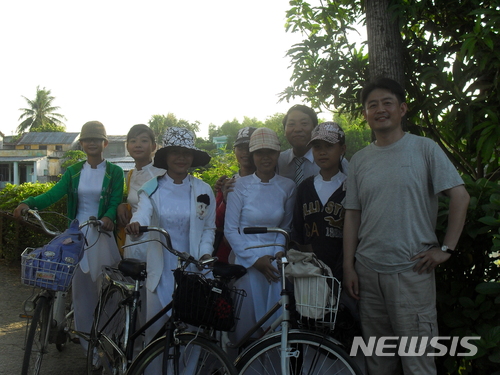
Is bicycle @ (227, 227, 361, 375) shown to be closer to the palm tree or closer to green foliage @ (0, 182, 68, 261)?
green foliage @ (0, 182, 68, 261)

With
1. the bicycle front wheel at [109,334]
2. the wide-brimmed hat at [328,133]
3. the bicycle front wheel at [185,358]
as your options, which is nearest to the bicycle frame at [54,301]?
the bicycle front wheel at [109,334]

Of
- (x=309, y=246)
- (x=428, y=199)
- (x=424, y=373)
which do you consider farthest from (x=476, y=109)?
(x=424, y=373)

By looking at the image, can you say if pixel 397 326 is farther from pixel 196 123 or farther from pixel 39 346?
pixel 196 123

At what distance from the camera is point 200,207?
363 centimetres

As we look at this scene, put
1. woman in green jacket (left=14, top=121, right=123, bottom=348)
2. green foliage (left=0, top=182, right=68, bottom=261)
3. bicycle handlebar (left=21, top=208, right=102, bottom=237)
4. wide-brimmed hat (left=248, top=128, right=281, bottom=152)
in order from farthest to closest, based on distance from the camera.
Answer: green foliage (left=0, top=182, right=68, bottom=261) → woman in green jacket (left=14, top=121, right=123, bottom=348) → bicycle handlebar (left=21, top=208, right=102, bottom=237) → wide-brimmed hat (left=248, top=128, right=281, bottom=152)

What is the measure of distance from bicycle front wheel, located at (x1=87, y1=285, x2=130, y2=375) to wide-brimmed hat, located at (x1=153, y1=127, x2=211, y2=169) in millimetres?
→ 1062

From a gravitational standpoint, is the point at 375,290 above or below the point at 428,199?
below

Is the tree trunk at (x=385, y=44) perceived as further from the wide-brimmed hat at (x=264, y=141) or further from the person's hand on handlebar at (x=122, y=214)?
the person's hand on handlebar at (x=122, y=214)

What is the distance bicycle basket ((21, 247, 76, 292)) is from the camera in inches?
138

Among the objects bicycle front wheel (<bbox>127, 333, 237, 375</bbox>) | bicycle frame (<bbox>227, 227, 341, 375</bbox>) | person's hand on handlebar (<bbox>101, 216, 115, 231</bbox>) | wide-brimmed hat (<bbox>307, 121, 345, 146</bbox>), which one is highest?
wide-brimmed hat (<bbox>307, 121, 345, 146</bbox>)

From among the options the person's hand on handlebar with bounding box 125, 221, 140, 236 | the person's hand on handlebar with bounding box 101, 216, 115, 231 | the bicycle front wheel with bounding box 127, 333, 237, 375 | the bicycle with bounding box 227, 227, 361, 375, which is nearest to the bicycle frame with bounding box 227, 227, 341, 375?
the bicycle with bounding box 227, 227, 361, 375

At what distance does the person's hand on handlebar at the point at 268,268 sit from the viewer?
3.39m

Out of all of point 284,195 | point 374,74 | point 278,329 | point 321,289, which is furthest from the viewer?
point 374,74

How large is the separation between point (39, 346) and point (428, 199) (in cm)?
317
